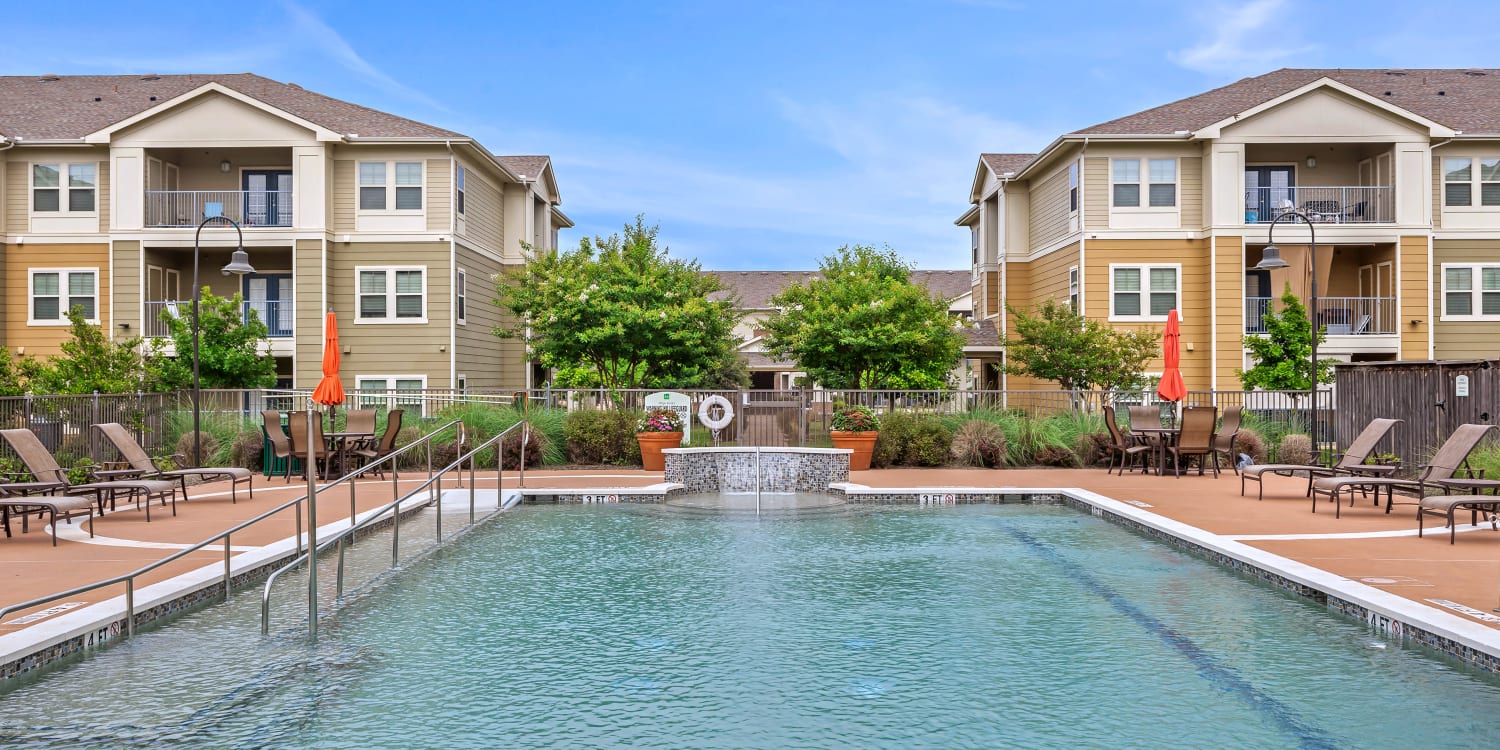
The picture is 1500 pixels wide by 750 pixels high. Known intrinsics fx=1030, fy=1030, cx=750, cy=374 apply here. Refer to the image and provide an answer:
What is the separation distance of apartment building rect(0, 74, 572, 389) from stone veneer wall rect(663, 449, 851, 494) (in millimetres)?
13393

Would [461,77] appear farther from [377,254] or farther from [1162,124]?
[1162,124]

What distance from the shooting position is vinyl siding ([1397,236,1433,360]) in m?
28.0

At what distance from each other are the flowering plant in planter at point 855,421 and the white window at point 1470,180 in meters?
20.5

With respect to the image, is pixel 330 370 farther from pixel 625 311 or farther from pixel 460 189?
pixel 460 189

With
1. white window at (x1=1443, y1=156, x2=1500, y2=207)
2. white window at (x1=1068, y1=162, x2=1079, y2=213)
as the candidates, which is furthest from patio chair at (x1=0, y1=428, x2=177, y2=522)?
white window at (x1=1443, y1=156, x2=1500, y2=207)

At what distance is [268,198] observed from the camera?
1171 inches

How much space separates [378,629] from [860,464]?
42.9 ft

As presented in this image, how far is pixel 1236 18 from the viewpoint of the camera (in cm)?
2495

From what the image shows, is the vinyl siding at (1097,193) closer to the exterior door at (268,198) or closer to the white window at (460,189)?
the white window at (460,189)

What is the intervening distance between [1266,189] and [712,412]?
1887 cm

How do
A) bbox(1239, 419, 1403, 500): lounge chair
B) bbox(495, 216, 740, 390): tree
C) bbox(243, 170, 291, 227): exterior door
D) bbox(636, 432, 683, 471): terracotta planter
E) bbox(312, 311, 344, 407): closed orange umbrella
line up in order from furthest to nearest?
bbox(243, 170, 291, 227): exterior door, bbox(495, 216, 740, 390): tree, bbox(636, 432, 683, 471): terracotta planter, bbox(1239, 419, 1403, 500): lounge chair, bbox(312, 311, 344, 407): closed orange umbrella

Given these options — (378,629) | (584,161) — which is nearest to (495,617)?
(378,629)

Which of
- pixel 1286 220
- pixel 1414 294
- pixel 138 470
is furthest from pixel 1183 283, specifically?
pixel 138 470

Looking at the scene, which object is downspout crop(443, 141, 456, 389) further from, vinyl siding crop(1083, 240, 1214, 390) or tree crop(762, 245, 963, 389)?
vinyl siding crop(1083, 240, 1214, 390)
